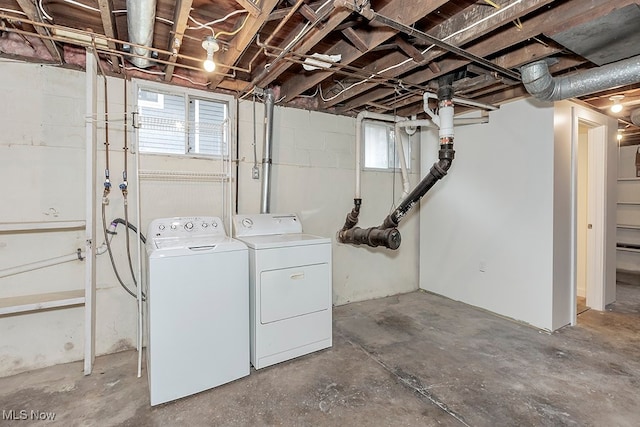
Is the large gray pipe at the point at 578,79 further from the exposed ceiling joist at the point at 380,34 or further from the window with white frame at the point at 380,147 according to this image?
the window with white frame at the point at 380,147

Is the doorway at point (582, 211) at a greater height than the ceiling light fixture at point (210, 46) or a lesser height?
lesser

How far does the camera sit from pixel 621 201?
5.31 meters

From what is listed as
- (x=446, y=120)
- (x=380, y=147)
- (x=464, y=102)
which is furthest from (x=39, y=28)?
(x=464, y=102)

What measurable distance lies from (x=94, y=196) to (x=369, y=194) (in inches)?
112

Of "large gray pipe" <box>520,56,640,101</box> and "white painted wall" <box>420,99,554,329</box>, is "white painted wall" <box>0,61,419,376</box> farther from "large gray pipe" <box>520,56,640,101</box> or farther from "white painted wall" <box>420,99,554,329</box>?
"large gray pipe" <box>520,56,640,101</box>

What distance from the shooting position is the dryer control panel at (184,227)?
2393 mm

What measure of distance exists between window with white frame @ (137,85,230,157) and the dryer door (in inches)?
53.9

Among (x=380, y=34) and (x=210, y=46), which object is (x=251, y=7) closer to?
(x=210, y=46)

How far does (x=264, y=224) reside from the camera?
9.47 ft

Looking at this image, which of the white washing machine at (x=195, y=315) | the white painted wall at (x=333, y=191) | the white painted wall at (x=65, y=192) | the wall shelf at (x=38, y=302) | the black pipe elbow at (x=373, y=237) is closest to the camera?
the white washing machine at (x=195, y=315)

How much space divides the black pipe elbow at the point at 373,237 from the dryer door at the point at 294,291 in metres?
0.80

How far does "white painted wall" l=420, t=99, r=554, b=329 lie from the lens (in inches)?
118

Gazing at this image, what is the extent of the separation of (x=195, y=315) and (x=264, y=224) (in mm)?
1054

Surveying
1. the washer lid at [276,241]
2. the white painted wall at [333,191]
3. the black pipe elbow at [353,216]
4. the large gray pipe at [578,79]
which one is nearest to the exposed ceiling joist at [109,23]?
the white painted wall at [333,191]
